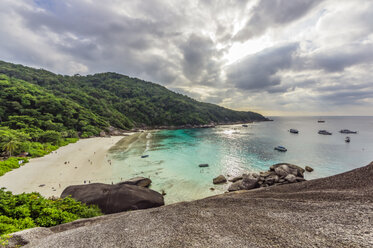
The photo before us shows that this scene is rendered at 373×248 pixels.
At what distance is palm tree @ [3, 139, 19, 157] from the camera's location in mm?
31027

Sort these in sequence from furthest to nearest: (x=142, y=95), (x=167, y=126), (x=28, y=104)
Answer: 1. (x=142, y=95)
2. (x=167, y=126)
3. (x=28, y=104)

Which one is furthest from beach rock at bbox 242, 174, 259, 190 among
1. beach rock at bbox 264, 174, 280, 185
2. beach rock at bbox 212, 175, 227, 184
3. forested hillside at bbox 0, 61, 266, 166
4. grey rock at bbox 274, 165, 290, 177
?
forested hillside at bbox 0, 61, 266, 166

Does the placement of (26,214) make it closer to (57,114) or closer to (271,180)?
(271,180)

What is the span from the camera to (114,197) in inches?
620

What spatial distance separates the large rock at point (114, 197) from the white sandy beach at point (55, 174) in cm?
780

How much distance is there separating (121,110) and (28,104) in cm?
6610

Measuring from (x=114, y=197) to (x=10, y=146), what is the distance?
36992mm

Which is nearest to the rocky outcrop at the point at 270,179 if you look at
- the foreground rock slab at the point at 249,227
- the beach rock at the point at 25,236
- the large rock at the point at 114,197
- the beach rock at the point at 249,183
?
the beach rock at the point at 249,183

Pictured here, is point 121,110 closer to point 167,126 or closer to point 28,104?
point 167,126

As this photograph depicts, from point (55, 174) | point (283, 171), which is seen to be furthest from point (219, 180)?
point (55, 174)

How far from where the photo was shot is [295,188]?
1384cm

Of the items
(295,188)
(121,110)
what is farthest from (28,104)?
(295,188)

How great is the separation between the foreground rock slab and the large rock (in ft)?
18.2

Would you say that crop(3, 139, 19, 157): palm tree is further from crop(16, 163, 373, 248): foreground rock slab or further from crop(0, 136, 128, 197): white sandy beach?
crop(16, 163, 373, 248): foreground rock slab
